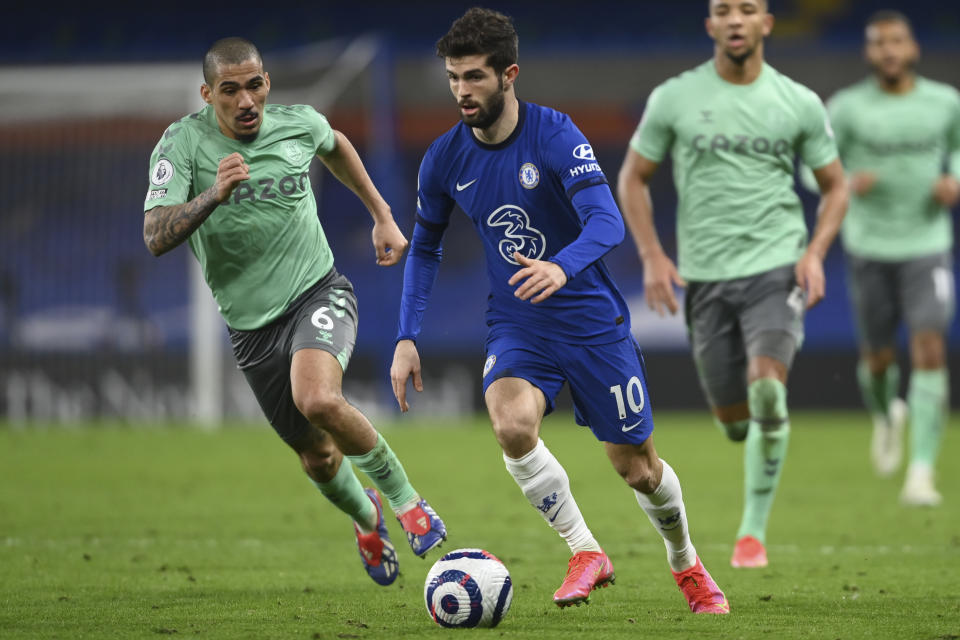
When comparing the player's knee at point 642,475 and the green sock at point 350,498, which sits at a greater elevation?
the player's knee at point 642,475

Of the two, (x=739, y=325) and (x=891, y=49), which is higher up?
(x=891, y=49)

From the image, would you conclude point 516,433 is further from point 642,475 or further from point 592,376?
point 642,475

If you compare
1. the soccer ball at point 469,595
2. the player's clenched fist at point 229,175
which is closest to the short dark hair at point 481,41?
the player's clenched fist at point 229,175

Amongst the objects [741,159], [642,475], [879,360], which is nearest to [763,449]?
[741,159]

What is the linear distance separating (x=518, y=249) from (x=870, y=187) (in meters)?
4.85

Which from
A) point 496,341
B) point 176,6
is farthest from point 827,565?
point 176,6

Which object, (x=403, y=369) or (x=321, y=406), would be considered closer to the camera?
(x=403, y=369)

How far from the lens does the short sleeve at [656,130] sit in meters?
7.00

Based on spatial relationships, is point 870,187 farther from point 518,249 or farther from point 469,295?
point 469,295

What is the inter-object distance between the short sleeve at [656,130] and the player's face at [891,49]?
2.77 m

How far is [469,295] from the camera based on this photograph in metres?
21.4

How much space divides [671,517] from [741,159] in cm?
230

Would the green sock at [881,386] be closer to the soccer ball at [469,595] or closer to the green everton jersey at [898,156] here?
the green everton jersey at [898,156]

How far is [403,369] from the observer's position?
5.16m
